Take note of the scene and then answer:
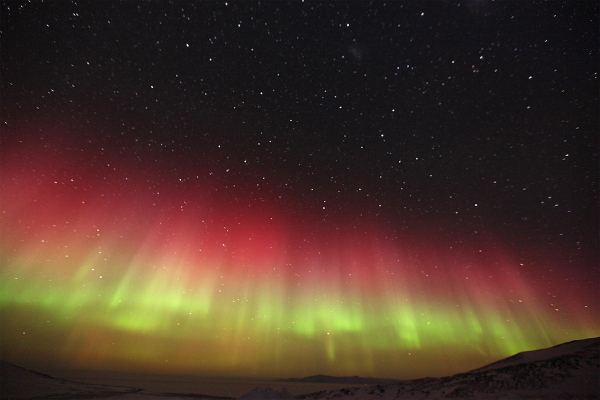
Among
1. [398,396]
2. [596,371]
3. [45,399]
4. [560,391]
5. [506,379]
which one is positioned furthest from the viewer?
[45,399]

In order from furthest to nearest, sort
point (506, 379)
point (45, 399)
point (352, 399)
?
point (45, 399), point (352, 399), point (506, 379)

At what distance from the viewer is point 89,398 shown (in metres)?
23.3

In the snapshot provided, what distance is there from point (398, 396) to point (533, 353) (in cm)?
1033

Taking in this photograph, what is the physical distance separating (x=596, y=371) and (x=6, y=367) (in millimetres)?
60620

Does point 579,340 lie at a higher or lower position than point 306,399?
higher

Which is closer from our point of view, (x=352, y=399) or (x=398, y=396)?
(x=398, y=396)

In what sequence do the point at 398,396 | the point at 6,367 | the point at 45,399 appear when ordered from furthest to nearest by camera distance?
1. the point at 6,367
2. the point at 45,399
3. the point at 398,396

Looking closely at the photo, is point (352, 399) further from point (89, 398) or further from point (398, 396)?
point (89, 398)

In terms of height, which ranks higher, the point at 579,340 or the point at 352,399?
the point at 579,340

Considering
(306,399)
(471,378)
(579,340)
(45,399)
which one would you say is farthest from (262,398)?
(579,340)

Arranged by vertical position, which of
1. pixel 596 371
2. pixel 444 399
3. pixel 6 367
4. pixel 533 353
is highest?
pixel 6 367

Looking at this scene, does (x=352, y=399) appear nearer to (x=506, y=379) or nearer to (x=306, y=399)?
(x=306, y=399)

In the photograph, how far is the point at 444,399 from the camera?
14.1 m

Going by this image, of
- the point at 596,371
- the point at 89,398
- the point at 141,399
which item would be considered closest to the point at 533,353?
the point at 596,371
